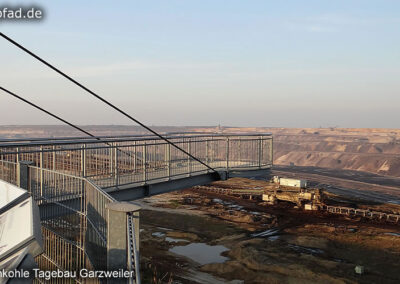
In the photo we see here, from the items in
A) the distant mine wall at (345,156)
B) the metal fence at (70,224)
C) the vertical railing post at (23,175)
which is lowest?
the distant mine wall at (345,156)

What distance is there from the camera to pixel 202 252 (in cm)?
2139

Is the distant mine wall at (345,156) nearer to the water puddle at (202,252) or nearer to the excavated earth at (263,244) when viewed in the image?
the excavated earth at (263,244)

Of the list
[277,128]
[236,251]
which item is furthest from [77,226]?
[277,128]

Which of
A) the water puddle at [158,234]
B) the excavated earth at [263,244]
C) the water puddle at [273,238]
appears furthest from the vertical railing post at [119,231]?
the water puddle at [273,238]

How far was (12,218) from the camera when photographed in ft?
17.2

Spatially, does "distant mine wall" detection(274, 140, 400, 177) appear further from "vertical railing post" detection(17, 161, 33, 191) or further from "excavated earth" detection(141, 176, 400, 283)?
"vertical railing post" detection(17, 161, 33, 191)

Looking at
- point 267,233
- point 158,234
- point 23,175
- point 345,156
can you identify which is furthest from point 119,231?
point 345,156

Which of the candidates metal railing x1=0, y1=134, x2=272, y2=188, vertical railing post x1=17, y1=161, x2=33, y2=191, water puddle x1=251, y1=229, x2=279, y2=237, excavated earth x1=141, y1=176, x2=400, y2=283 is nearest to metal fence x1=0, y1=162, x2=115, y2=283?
vertical railing post x1=17, y1=161, x2=33, y2=191

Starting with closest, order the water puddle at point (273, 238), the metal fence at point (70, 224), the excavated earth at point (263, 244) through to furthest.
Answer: the metal fence at point (70, 224), the excavated earth at point (263, 244), the water puddle at point (273, 238)

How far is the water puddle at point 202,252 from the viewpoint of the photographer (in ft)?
66.1

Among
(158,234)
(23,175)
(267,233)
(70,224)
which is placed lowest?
(267,233)

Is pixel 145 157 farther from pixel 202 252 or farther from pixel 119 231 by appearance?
pixel 202 252

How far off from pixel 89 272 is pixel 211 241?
18.1 m

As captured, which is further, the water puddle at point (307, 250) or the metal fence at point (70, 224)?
the water puddle at point (307, 250)
